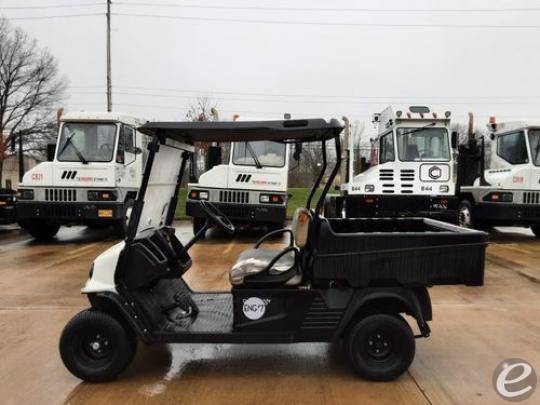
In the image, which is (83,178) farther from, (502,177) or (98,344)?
(502,177)

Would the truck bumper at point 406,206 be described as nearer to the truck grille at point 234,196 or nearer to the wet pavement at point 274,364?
the truck grille at point 234,196

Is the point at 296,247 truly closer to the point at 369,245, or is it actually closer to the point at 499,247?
the point at 369,245

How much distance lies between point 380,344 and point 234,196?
813 centimetres

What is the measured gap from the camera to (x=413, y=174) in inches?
487

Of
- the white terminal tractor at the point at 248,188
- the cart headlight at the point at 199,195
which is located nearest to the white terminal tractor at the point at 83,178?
the cart headlight at the point at 199,195

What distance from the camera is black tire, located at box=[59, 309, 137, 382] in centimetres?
387

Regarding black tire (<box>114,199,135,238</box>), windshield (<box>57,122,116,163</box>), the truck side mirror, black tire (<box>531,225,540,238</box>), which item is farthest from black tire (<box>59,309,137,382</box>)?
black tire (<box>531,225,540,238</box>)

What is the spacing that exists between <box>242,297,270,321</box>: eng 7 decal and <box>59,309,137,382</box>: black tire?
0.90m

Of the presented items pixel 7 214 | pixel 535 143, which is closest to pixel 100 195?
pixel 7 214

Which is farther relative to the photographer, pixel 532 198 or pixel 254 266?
pixel 532 198

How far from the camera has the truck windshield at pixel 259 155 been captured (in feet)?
39.5

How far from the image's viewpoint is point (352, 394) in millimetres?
3682

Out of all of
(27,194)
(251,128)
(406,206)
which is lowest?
(406,206)

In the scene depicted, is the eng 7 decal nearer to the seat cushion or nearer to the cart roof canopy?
the seat cushion
